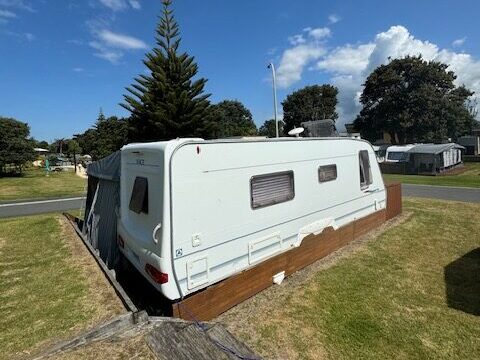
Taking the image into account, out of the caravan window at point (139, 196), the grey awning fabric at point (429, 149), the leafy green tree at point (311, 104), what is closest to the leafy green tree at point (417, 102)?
the leafy green tree at point (311, 104)

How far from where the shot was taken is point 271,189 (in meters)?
5.11

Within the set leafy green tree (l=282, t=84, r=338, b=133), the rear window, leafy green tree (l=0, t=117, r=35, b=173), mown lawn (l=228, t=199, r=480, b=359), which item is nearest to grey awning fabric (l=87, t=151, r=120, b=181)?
mown lawn (l=228, t=199, r=480, b=359)

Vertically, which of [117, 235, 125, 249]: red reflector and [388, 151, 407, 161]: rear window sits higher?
[388, 151, 407, 161]: rear window

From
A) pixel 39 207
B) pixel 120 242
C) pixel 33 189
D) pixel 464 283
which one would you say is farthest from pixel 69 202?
pixel 464 283

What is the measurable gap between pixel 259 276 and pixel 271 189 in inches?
48.1

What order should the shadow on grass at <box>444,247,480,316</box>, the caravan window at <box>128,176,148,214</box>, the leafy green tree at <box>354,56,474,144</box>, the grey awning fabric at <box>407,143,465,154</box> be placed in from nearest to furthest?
the caravan window at <box>128,176,148,214</box> < the shadow on grass at <box>444,247,480,316</box> < the grey awning fabric at <box>407,143,465,154</box> < the leafy green tree at <box>354,56,474,144</box>

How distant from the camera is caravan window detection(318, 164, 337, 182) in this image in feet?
20.1

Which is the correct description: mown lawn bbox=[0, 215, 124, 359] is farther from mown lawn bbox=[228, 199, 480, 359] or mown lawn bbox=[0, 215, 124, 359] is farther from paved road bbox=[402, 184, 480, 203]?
paved road bbox=[402, 184, 480, 203]

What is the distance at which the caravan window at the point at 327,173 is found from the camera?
6.12 metres

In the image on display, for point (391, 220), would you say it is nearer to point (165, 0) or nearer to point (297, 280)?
point (297, 280)

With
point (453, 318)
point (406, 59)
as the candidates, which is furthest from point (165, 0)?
point (406, 59)

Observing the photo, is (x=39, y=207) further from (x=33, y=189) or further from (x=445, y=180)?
(x=445, y=180)

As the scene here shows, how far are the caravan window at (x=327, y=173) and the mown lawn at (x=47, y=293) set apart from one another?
3.72 metres

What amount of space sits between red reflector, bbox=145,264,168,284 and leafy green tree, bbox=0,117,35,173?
88.2ft
